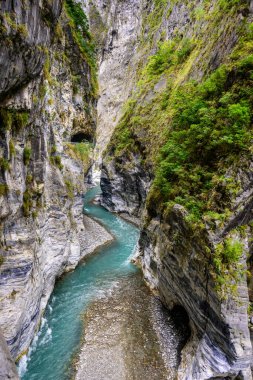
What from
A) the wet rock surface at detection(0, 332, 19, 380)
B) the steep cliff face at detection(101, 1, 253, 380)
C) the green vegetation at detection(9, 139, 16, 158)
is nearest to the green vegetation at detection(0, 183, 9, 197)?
the green vegetation at detection(9, 139, 16, 158)

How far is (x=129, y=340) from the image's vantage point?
12.6 meters

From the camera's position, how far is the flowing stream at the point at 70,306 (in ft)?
36.6

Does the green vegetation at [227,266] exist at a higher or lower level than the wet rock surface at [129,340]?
higher

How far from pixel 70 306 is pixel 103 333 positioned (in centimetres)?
319

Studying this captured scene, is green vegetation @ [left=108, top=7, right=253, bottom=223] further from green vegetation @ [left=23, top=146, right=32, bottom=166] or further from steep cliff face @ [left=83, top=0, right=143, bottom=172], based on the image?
steep cliff face @ [left=83, top=0, right=143, bottom=172]

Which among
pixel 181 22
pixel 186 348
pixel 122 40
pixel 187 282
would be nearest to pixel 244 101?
pixel 187 282

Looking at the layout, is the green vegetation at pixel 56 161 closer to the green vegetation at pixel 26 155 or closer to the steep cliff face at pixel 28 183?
the steep cliff face at pixel 28 183

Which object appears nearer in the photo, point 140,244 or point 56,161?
point 56,161

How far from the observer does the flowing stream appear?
11.1 meters

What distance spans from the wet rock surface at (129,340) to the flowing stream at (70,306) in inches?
26.4

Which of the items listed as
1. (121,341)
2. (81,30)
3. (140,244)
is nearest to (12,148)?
(121,341)

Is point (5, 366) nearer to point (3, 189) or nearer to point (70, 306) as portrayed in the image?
point (3, 189)

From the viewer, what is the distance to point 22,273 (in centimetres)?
1017

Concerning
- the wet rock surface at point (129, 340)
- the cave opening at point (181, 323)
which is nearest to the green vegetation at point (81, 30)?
the wet rock surface at point (129, 340)
